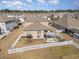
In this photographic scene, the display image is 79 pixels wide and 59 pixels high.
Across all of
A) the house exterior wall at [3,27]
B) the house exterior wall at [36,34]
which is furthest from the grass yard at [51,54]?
the house exterior wall at [3,27]

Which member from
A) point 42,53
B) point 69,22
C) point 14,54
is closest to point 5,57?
point 14,54

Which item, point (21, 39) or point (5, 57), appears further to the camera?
point (21, 39)

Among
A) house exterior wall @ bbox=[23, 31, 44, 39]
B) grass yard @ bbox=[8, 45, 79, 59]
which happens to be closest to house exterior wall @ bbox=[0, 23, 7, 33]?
house exterior wall @ bbox=[23, 31, 44, 39]

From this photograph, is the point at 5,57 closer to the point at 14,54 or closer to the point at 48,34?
the point at 14,54

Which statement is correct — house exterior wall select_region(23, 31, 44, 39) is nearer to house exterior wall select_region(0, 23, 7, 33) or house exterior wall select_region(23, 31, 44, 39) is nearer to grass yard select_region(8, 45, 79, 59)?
grass yard select_region(8, 45, 79, 59)

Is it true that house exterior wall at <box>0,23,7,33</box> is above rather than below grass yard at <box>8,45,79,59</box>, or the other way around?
above

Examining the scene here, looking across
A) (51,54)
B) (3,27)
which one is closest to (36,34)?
(51,54)

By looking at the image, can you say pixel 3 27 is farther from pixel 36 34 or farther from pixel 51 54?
pixel 51 54

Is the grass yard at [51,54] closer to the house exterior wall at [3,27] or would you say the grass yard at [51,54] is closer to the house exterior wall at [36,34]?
the house exterior wall at [36,34]
